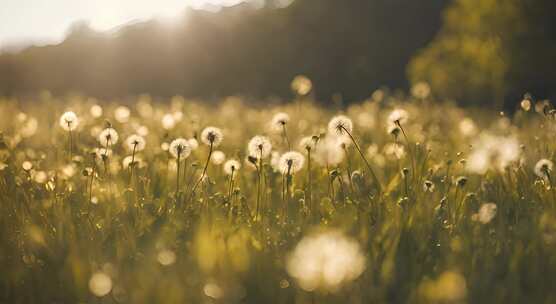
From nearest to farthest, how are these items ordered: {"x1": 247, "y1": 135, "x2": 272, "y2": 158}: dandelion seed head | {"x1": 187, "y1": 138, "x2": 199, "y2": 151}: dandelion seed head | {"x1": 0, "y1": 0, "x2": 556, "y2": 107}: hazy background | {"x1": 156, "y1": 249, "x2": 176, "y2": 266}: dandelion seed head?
{"x1": 156, "y1": 249, "x2": 176, "y2": 266}: dandelion seed head
{"x1": 247, "y1": 135, "x2": 272, "y2": 158}: dandelion seed head
{"x1": 187, "y1": 138, "x2": 199, "y2": 151}: dandelion seed head
{"x1": 0, "y1": 0, "x2": 556, "y2": 107}: hazy background

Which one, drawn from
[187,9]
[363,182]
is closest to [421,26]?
[187,9]

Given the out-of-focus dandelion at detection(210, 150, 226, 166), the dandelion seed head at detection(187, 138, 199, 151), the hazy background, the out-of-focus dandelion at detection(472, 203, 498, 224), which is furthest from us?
the hazy background

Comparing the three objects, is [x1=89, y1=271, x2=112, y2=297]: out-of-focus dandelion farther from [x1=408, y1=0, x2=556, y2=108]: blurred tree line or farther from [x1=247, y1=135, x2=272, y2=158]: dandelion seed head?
[x1=408, y1=0, x2=556, y2=108]: blurred tree line

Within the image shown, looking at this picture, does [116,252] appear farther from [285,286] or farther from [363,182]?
[363,182]

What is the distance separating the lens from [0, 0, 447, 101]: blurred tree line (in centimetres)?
2947

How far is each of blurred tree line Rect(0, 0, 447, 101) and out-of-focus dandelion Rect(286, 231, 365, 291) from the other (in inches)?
1040

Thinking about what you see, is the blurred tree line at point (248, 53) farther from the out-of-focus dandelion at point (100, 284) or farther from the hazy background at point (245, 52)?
the out-of-focus dandelion at point (100, 284)

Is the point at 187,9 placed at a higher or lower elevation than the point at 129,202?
higher

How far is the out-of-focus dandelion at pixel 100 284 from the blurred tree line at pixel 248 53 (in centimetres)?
2671

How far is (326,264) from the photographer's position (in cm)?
144

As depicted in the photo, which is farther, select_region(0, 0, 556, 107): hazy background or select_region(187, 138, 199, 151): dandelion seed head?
select_region(0, 0, 556, 107): hazy background

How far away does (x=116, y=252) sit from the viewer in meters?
1.88

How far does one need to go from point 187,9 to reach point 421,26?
1473cm

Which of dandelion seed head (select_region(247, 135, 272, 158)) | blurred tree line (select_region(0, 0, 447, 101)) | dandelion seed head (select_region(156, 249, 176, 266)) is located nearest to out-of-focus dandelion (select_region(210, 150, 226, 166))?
dandelion seed head (select_region(247, 135, 272, 158))
